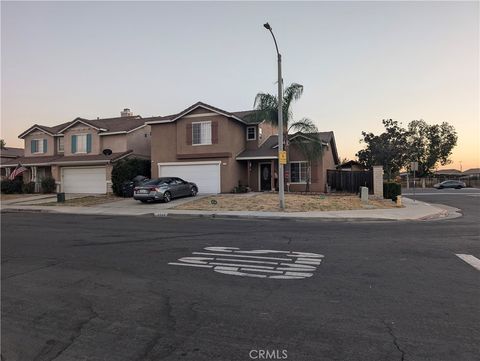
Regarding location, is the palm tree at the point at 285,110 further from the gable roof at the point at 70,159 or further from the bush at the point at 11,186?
the bush at the point at 11,186

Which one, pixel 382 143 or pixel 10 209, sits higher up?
pixel 382 143

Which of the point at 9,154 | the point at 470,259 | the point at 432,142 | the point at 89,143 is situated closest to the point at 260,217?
the point at 470,259

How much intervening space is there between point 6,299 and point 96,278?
4.54ft

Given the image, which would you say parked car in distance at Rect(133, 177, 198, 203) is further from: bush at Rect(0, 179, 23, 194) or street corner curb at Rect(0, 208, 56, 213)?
bush at Rect(0, 179, 23, 194)

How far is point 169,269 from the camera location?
6934 mm

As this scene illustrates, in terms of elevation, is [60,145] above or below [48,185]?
above

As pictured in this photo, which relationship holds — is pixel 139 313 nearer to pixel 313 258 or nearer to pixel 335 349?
pixel 335 349

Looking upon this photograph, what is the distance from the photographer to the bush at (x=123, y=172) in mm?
27031

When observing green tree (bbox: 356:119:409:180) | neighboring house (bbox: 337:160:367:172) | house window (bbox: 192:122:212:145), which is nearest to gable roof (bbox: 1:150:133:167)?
house window (bbox: 192:122:212:145)

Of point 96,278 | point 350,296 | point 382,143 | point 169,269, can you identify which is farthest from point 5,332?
point 382,143

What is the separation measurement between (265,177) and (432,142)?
5693 centimetres

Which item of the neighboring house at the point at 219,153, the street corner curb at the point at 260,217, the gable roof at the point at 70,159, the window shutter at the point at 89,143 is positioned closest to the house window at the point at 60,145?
the gable roof at the point at 70,159

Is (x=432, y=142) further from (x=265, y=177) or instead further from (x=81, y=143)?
(x=81, y=143)

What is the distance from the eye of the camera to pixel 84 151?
106ft
